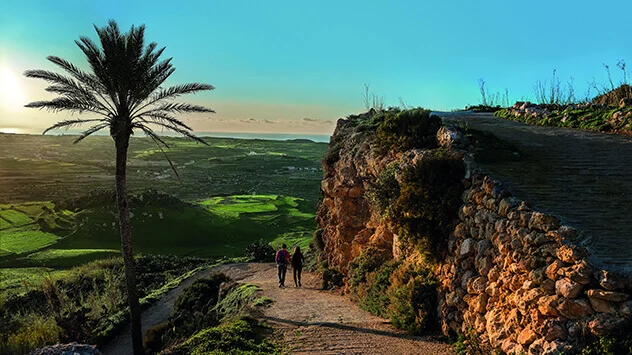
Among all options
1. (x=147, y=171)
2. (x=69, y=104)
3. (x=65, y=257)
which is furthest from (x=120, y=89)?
(x=147, y=171)

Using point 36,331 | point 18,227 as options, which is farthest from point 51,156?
point 36,331

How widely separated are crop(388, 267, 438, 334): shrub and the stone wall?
351 millimetres

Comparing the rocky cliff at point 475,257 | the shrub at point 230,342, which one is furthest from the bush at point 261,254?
the shrub at point 230,342

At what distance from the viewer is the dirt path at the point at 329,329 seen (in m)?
9.93

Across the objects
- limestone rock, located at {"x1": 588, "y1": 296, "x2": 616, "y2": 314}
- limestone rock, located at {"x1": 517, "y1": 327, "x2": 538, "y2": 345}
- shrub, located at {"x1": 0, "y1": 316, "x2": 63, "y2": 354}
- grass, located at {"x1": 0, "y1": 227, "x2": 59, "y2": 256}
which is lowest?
grass, located at {"x1": 0, "y1": 227, "x2": 59, "y2": 256}

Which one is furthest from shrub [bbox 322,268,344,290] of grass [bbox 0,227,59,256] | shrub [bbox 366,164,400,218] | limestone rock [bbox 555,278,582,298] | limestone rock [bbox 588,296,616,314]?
grass [bbox 0,227,59,256]

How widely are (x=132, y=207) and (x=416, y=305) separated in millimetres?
53875

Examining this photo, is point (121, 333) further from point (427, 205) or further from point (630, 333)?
point (630, 333)

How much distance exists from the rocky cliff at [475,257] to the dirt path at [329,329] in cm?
61

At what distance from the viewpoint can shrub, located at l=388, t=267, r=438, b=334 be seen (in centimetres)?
1069

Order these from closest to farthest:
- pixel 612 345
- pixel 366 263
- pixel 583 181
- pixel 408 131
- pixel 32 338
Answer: pixel 612 345
pixel 583 181
pixel 408 131
pixel 366 263
pixel 32 338

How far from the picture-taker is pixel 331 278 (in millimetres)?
18859

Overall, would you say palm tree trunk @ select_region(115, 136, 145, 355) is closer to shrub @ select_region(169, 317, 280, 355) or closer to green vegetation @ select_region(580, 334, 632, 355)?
shrub @ select_region(169, 317, 280, 355)

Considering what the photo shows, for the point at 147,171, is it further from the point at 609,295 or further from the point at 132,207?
the point at 609,295
